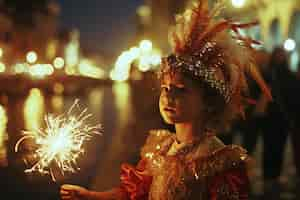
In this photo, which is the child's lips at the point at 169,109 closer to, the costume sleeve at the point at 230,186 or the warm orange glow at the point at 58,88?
the costume sleeve at the point at 230,186

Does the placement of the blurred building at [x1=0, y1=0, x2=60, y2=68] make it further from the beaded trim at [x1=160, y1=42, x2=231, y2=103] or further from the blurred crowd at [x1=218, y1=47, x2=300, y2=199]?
the beaded trim at [x1=160, y1=42, x2=231, y2=103]

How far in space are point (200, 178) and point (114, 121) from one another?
16562 millimetres

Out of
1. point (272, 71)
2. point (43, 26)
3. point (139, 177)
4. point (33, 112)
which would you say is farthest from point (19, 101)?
point (43, 26)

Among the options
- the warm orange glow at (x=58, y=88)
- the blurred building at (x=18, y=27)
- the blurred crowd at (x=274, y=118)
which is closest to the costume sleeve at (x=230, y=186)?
the blurred crowd at (x=274, y=118)

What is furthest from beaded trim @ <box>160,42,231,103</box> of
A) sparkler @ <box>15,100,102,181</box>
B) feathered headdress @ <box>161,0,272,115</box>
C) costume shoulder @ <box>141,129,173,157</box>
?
sparkler @ <box>15,100,102,181</box>

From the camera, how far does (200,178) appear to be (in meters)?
3.44

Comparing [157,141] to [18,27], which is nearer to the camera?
[157,141]

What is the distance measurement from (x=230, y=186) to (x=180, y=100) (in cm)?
56

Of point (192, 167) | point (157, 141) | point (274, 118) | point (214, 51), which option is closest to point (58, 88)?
point (274, 118)

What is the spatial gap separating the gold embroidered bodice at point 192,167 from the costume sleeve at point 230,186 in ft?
0.06

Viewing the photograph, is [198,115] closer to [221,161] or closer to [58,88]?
[221,161]

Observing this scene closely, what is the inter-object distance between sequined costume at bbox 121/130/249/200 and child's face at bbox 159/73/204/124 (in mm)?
174

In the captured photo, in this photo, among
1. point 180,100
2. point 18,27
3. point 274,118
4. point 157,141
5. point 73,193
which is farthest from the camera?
point 18,27

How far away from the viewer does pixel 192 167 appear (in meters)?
3.46
